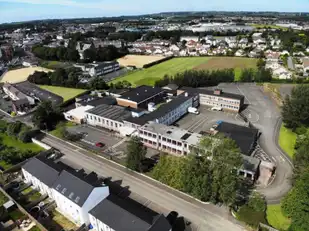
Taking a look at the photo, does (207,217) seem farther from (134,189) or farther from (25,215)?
(25,215)

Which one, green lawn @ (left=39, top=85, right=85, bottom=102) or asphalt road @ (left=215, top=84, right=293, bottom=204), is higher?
green lawn @ (left=39, top=85, right=85, bottom=102)

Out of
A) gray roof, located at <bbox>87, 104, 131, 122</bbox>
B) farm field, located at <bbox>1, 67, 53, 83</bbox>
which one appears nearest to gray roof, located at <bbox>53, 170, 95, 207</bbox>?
gray roof, located at <bbox>87, 104, 131, 122</bbox>

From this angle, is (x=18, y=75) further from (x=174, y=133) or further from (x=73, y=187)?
(x=73, y=187)

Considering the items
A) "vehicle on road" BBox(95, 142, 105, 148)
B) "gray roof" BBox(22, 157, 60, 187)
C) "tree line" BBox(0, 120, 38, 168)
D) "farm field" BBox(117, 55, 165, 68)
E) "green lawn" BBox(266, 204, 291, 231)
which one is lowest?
"green lawn" BBox(266, 204, 291, 231)

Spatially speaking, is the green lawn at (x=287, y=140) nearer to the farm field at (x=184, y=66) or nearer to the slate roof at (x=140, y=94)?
the slate roof at (x=140, y=94)

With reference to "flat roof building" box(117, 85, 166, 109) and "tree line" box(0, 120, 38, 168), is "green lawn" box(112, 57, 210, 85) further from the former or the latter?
"tree line" box(0, 120, 38, 168)

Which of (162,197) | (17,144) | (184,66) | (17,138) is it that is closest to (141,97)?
(17,138)

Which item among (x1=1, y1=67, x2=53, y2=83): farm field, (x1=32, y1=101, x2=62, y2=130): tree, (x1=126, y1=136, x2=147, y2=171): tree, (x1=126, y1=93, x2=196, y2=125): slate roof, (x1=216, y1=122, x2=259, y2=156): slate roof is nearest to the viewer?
(x1=126, y1=136, x2=147, y2=171): tree
